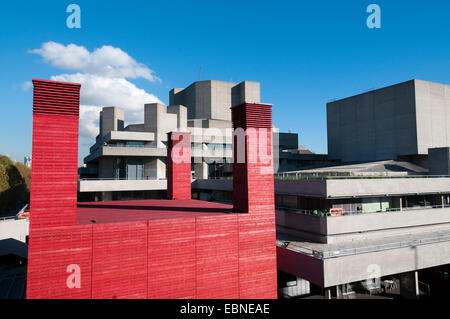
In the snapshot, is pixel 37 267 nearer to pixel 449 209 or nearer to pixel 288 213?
pixel 288 213

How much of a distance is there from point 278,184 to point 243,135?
13.2 metres

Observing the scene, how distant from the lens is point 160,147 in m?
44.9

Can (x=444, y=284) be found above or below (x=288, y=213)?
below

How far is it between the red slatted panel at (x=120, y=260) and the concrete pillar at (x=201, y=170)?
35.6 meters

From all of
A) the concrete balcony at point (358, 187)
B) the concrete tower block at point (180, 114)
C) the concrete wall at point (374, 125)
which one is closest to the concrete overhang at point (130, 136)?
the concrete tower block at point (180, 114)

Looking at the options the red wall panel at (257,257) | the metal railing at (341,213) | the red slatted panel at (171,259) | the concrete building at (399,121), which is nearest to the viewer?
the red slatted panel at (171,259)

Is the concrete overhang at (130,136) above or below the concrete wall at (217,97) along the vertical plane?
below

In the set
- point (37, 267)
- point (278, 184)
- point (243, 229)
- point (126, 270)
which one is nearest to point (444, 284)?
point (278, 184)

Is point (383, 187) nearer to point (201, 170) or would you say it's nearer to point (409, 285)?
point (409, 285)

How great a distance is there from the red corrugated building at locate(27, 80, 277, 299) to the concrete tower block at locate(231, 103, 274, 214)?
51 millimetres

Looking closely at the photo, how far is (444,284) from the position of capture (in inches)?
982

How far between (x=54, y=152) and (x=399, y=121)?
1737 inches

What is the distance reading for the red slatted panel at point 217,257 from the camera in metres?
12.2

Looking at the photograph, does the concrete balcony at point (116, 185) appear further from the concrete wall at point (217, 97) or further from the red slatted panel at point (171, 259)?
the red slatted panel at point (171, 259)
